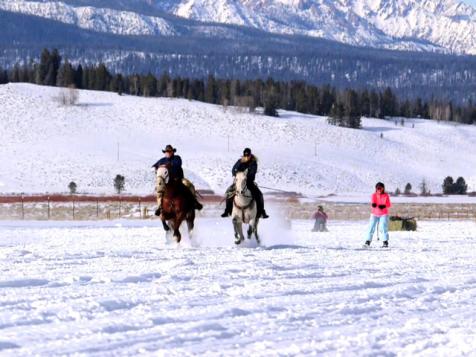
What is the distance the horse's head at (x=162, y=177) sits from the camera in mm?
19516

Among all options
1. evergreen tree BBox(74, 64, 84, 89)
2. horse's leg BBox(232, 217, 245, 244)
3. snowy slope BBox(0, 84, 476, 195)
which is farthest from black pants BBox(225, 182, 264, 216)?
evergreen tree BBox(74, 64, 84, 89)

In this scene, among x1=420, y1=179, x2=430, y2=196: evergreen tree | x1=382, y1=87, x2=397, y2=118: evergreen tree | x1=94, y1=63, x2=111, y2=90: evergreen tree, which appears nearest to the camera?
x1=420, y1=179, x2=430, y2=196: evergreen tree

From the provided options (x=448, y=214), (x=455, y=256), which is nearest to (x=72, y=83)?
(x=448, y=214)

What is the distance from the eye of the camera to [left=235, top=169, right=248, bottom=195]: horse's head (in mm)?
20250

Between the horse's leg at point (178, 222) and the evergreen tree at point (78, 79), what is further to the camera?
the evergreen tree at point (78, 79)

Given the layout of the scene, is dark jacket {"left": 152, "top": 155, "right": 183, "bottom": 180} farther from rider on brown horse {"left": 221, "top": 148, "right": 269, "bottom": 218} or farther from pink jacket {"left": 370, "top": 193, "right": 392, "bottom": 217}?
pink jacket {"left": 370, "top": 193, "right": 392, "bottom": 217}

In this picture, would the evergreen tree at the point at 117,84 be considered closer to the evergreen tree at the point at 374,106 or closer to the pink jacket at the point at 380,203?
the evergreen tree at the point at 374,106

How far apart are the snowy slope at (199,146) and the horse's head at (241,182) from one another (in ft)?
220

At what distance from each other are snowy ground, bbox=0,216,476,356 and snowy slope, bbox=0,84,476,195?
71.8 meters

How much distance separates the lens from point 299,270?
14984 mm

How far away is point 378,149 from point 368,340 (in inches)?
5009

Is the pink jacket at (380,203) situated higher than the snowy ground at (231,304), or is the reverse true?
the pink jacket at (380,203)

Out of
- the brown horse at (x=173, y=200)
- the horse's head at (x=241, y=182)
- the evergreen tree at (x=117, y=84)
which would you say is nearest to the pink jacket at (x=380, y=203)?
the horse's head at (x=241, y=182)

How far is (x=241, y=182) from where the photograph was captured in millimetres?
20266
